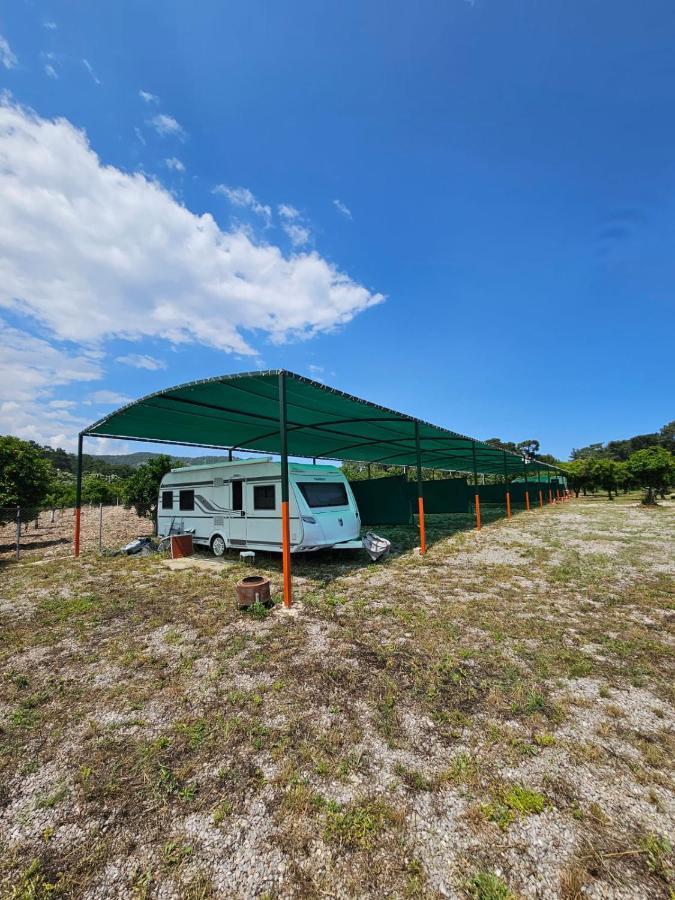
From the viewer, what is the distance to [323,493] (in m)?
8.84

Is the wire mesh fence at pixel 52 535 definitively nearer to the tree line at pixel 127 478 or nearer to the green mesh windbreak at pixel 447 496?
the tree line at pixel 127 478

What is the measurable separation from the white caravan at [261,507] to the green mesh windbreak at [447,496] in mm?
10829

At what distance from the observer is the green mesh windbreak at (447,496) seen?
63.1 ft

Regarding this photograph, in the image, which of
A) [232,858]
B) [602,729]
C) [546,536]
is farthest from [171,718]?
[546,536]

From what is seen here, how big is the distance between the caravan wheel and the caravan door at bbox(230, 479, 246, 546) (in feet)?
1.77

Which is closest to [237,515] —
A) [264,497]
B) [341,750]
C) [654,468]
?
[264,497]

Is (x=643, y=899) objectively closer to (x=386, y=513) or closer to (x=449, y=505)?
(x=386, y=513)

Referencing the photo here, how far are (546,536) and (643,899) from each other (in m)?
11.6

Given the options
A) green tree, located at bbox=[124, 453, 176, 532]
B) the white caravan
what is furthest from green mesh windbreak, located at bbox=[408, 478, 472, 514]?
→ green tree, located at bbox=[124, 453, 176, 532]

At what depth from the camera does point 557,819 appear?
2.05 m

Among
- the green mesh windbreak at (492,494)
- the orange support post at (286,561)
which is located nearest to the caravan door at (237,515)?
the orange support post at (286,561)

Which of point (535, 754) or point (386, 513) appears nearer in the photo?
point (535, 754)

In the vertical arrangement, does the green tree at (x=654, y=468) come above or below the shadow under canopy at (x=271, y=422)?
below

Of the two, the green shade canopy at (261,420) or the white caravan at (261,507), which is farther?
the white caravan at (261,507)
